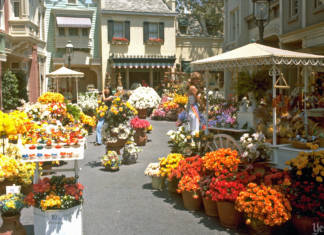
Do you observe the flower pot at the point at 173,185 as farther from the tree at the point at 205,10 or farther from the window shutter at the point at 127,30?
the tree at the point at 205,10

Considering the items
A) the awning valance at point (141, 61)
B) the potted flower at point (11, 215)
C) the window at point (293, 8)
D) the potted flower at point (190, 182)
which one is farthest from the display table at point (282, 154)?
the awning valance at point (141, 61)

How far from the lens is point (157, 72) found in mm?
30406

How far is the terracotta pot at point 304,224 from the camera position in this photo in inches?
198

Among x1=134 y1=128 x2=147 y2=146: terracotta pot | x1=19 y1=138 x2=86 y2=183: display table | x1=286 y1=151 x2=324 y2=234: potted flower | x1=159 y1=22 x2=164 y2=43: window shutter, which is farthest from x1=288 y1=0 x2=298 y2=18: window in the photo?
x1=159 y1=22 x2=164 y2=43: window shutter

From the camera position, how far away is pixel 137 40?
30.0 meters

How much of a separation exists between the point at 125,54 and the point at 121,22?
8.23 feet

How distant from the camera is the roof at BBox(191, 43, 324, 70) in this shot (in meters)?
6.70

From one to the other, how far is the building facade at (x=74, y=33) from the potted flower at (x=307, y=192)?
24.2 metres

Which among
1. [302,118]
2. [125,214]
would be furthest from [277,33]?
[125,214]

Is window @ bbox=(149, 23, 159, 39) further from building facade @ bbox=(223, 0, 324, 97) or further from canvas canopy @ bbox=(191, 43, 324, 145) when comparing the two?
canvas canopy @ bbox=(191, 43, 324, 145)

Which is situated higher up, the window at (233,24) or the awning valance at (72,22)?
the awning valance at (72,22)

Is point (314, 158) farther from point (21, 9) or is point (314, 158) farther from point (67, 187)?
point (21, 9)

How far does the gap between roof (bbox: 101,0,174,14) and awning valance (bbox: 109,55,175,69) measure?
371 centimetres

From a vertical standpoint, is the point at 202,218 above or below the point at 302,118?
below
